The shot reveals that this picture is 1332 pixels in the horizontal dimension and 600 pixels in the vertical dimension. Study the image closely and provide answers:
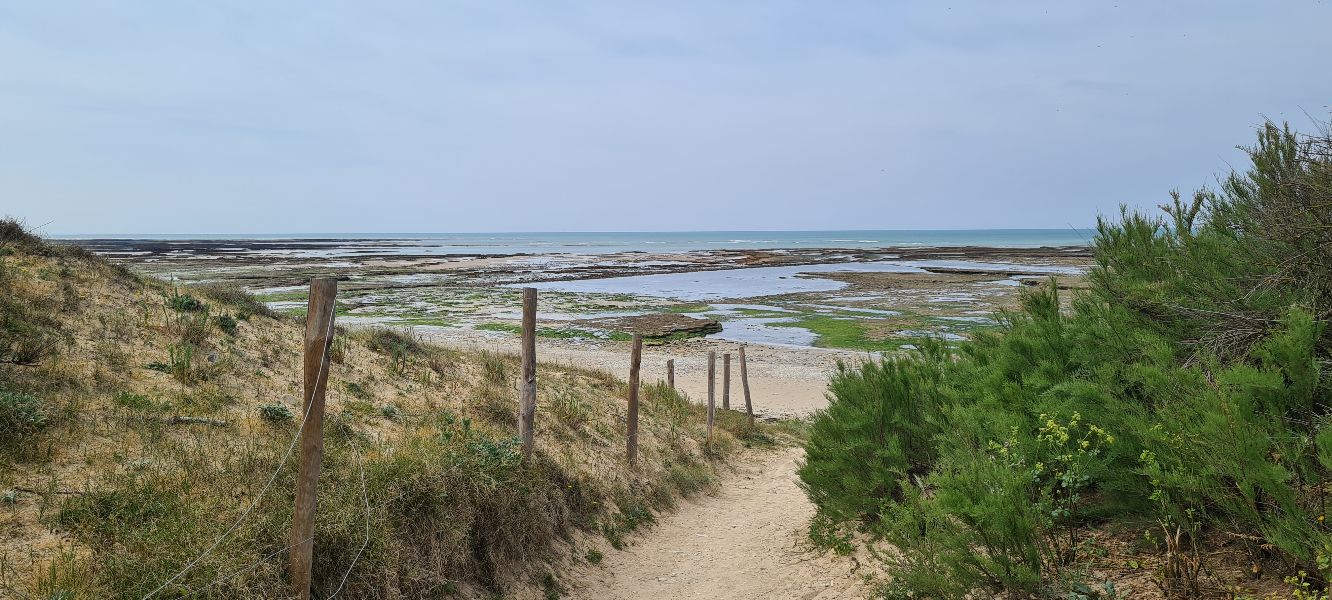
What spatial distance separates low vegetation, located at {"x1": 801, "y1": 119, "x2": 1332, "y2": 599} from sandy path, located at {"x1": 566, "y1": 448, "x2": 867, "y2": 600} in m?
1.96

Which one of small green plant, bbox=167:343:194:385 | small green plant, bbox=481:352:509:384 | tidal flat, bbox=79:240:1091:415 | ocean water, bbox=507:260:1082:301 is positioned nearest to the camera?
small green plant, bbox=167:343:194:385

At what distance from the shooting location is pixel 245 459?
21.1 ft

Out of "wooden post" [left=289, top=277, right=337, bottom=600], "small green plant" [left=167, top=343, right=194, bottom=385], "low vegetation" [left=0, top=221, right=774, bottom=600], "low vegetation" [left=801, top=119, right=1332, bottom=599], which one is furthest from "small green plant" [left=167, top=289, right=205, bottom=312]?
"low vegetation" [left=801, top=119, right=1332, bottom=599]

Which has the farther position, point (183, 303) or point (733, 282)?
point (733, 282)

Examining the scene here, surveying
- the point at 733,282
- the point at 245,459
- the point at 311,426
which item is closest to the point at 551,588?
the point at 245,459

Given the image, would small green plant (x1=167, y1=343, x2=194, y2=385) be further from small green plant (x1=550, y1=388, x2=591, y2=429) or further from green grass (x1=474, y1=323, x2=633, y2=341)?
green grass (x1=474, y1=323, x2=633, y2=341)

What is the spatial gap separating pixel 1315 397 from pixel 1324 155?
2069mm

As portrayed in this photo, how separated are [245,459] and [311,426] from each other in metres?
2.03

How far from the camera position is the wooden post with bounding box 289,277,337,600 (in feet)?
16.0

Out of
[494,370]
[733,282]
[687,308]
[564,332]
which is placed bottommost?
[564,332]

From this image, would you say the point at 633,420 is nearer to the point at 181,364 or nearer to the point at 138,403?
the point at 181,364

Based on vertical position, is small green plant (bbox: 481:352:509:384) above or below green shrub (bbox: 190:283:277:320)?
below

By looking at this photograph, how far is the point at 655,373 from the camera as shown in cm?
2491

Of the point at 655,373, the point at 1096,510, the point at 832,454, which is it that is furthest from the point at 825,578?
the point at 655,373
